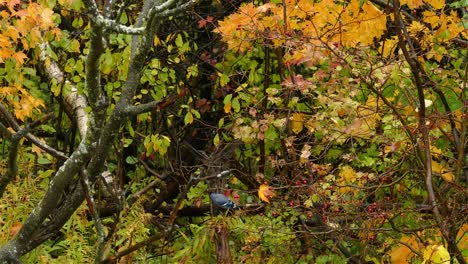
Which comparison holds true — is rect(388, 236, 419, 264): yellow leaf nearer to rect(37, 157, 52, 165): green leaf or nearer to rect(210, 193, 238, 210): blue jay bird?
rect(210, 193, 238, 210): blue jay bird

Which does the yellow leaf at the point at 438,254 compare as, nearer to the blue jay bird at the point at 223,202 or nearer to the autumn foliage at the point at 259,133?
the autumn foliage at the point at 259,133

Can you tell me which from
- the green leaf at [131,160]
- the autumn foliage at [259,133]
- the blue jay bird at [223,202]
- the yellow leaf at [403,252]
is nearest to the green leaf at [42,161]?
the autumn foliage at [259,133]

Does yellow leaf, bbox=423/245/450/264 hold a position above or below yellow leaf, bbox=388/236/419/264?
above

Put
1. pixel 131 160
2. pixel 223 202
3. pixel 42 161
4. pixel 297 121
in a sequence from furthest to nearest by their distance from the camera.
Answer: pixel 131 160 < pixel 42 161 < pixel 223 202 < pixel 297 121

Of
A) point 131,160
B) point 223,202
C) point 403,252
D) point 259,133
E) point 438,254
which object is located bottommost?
point 131,160

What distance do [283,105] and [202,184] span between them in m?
1.06

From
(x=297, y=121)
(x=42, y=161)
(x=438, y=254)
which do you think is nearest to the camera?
(x=438, y=254)

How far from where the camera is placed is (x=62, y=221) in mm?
2348

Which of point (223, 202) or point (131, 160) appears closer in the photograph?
point (223, 202)

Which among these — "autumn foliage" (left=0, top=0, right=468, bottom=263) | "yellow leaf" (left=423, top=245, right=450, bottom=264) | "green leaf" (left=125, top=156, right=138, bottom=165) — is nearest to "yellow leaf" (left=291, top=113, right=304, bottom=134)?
Answer: "autumn foliage" (left=0, top=0, right=468, bottom=263)

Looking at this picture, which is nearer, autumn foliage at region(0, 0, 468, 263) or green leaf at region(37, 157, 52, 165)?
autumn foliage at region(0, 0, 468, 263)

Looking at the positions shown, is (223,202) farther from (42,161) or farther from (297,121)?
(42,161)

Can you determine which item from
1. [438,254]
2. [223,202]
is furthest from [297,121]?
[438,254]

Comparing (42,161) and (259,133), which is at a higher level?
(259,133)
